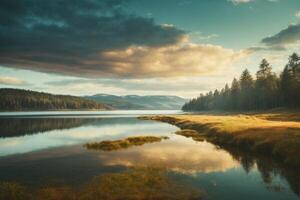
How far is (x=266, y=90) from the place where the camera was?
430ft

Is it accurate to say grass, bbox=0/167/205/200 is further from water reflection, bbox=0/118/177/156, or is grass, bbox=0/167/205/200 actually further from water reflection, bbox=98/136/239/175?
water reflection, bbox=0/118/177/156

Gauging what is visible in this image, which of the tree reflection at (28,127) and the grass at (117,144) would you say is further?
the tree reflection at (28,127)

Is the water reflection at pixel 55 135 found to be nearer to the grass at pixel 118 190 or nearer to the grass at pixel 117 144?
the grass at pixel 117 144

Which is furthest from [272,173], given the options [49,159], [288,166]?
[49,159]

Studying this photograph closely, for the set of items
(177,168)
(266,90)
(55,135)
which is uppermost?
(266,90)

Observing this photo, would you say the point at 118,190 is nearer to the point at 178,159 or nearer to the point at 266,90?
the point at 178,159

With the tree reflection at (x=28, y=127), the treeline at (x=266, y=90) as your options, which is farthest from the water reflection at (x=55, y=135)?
the treeline at (x=266, y=90)

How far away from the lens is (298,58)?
119 meters

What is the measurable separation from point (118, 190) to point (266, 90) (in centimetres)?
12470

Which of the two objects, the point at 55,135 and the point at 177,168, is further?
the point at 55,135

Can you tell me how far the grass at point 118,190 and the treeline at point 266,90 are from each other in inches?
3687

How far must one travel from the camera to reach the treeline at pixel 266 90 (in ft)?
362

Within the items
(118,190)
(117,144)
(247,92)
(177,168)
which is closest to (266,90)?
(247,92)

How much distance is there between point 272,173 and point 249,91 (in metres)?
124
